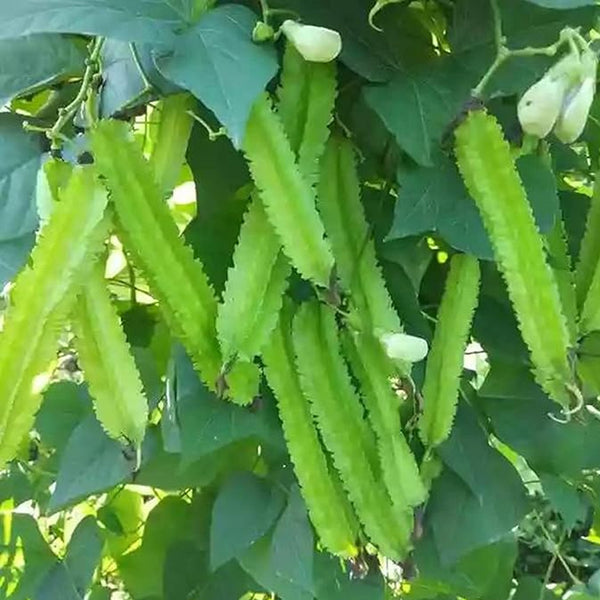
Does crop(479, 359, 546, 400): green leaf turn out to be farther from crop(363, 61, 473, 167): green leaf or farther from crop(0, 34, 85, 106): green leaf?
crop(0, 34, 85, 106): green leaf

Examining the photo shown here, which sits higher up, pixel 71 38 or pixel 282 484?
pixel 71 38

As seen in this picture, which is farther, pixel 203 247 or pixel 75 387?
pixel 75 387

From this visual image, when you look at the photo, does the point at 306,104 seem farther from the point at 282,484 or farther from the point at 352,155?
the point at 282,484

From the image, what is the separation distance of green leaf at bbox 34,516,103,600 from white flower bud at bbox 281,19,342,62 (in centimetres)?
39

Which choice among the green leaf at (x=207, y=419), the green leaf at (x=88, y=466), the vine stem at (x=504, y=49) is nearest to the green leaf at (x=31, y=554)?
the green leaf at (x=88, y=466)

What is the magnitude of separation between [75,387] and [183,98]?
27cm

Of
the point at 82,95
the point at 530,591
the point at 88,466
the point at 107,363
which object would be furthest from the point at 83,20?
the point at 530,591

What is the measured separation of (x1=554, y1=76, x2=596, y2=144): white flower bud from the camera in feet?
1.63

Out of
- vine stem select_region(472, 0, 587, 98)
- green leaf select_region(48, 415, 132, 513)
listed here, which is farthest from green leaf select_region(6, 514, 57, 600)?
vine stem select_region(472, 0, 587, 98)

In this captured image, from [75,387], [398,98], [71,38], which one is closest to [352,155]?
[398,98]

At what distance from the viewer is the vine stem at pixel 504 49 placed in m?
0.51

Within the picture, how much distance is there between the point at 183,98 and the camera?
0.54m

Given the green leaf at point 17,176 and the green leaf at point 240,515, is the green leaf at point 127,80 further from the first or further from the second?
the green leaf at point 240,515

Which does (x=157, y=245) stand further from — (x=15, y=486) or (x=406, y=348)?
(x=15, y=486)
